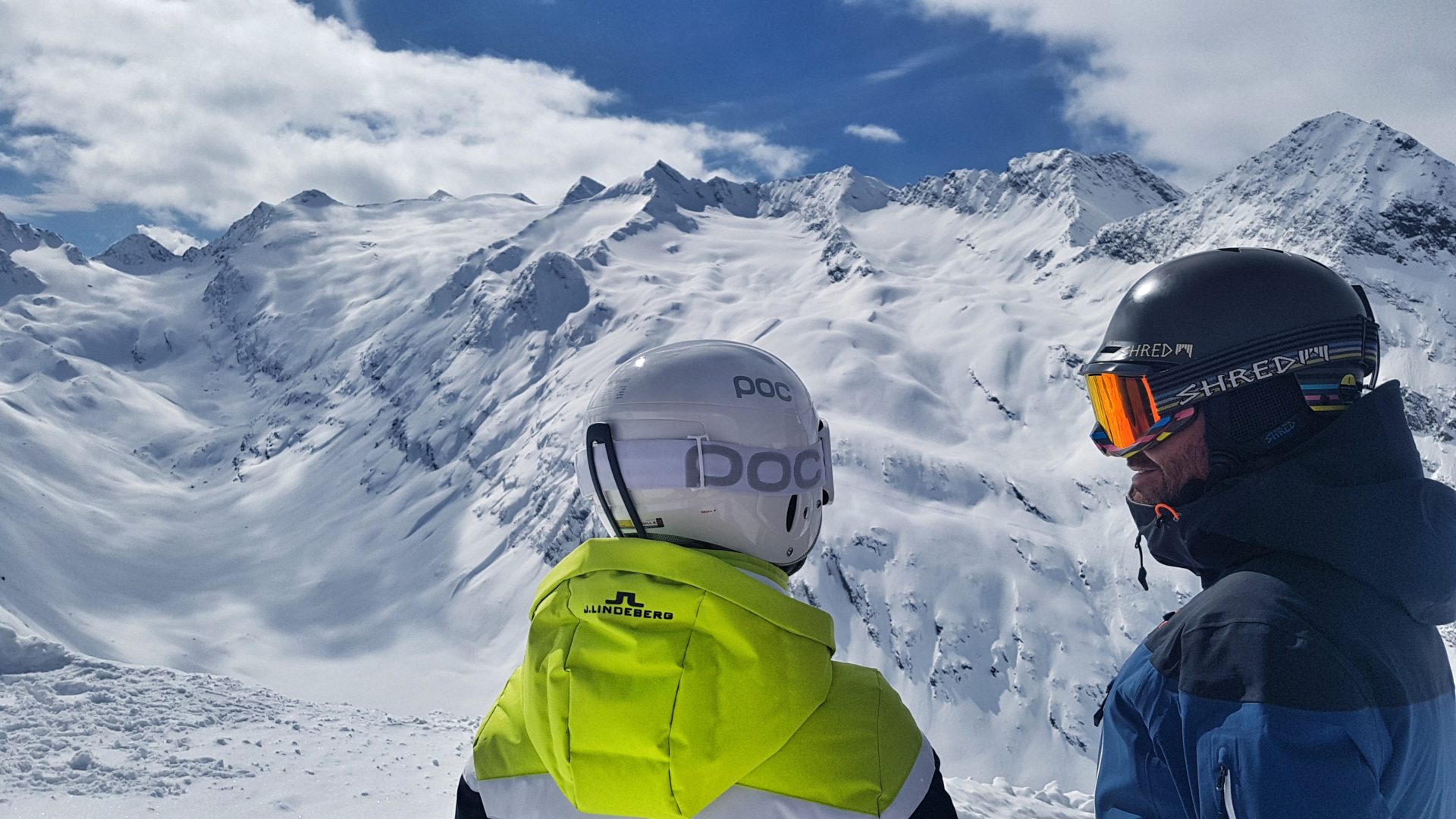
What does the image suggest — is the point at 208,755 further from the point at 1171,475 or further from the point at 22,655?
the point at 1171,475

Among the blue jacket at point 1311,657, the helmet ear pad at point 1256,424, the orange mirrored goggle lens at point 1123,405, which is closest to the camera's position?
the blue jacket at point 1311,657

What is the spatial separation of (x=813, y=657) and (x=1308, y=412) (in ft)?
6.40

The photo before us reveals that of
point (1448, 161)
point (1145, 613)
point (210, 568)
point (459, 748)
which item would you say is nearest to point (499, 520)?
point (210, 568)

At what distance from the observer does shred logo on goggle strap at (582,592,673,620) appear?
2.61m

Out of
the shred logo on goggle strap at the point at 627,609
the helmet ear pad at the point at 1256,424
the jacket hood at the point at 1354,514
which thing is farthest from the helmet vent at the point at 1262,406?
the shred logo on goggle strap at the point at 627,609

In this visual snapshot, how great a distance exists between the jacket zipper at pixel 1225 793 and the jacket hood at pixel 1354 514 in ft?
2.28

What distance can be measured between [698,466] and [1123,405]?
1.68 metres

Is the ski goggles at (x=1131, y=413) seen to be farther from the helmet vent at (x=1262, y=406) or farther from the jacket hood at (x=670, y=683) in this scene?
the jacket hood at (x=670, y=683)

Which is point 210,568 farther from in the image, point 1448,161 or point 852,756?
point 1448,161

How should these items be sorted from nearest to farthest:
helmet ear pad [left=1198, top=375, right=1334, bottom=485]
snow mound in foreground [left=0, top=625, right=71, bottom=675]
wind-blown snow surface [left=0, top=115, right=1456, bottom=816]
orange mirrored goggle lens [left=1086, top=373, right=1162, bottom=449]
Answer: helmet ear pad [left=1198, top=375, right=1334, bottom=485] < orange mirrored goggle lens [left=1086, top=373, right=1162, bottom=449] < snow mound in foreground [left=0, top=625, right=71, bottom=675] < wind-blown snow surface [left=0, top=115, right=1456, bottom=816]

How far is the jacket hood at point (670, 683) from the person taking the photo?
97.3 inches

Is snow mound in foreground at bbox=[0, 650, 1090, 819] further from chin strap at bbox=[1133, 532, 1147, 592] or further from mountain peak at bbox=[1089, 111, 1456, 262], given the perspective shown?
mountain peak at bbox=[1089, 111, 1456, 262]

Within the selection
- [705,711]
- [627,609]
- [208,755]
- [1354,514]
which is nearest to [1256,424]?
[1354,514]

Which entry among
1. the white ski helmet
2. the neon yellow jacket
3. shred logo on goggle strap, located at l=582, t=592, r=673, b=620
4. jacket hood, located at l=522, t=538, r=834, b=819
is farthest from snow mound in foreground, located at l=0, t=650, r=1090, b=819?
shred logo on goggle strap, located at l=582, t=592, r=673, b=620
